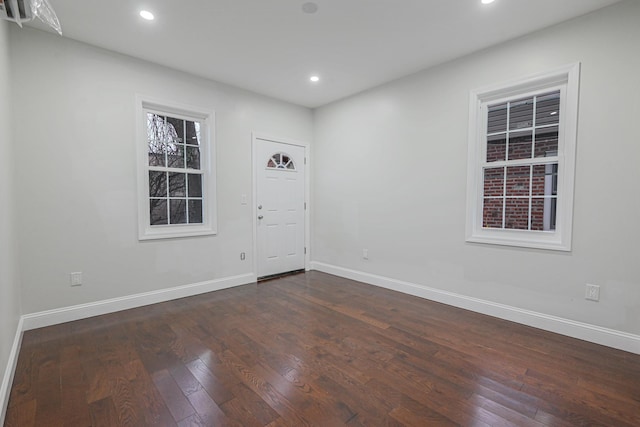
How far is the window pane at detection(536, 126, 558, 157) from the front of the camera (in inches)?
112

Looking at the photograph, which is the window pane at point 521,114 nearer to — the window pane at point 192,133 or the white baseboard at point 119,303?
the window pane at point 192,133

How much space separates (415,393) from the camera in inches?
71.9

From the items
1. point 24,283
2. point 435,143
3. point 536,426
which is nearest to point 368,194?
point 435,143

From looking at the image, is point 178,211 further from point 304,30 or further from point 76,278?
point 304,30

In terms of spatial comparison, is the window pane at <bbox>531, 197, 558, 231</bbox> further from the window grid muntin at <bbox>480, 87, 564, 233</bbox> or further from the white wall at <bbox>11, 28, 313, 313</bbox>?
the white wall at <bbox>11, 28, 313, 313</bbox>

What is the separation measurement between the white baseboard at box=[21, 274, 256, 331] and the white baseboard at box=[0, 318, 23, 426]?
213 millimetres

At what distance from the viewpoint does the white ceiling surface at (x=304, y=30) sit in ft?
7.83

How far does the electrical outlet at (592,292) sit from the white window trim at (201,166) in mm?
3890

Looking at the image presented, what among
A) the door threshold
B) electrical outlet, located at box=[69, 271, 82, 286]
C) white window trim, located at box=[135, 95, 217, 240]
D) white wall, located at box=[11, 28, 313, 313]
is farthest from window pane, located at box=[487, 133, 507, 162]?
electrical outlet, located at box=[69, 271, 82, 286]

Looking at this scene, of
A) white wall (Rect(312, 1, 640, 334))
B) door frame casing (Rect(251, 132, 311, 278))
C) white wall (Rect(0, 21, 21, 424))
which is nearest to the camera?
white wall (Rect(0, 21, 21, 424))

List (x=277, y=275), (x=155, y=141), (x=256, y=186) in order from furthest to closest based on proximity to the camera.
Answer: (x=277, y=275)
(x=256, y=186)
(x=155, y=141)

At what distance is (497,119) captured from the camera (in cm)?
315

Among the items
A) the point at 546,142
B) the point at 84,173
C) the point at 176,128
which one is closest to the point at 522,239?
the point at 546,142

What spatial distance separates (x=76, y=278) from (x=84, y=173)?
103 cm
